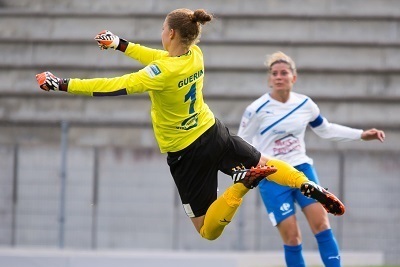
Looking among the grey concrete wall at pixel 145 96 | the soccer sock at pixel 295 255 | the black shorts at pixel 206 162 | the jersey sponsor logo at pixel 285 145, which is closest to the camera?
the black shorts at pixel 206 162

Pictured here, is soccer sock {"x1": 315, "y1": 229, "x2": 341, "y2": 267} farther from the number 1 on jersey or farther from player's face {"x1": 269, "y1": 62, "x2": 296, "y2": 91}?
the number 1 on jersey

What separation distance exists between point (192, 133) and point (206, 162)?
0.24 metres

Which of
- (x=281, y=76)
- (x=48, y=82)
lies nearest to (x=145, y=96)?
(x=281, y=76)

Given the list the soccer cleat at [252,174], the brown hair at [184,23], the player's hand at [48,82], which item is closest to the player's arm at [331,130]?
the soccer cleat at [252,174]

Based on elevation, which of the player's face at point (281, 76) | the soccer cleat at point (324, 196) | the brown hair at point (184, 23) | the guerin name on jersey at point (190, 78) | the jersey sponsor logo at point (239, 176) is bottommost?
the soccer cleat at point (324, 196)

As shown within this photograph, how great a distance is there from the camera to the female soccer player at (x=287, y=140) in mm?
8648

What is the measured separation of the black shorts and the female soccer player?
122 cm

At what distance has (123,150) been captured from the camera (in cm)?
1248

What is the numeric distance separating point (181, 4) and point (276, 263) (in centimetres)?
585

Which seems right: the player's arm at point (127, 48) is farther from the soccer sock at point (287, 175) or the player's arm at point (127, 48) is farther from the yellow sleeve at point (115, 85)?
the soccer sock at point (287, 175)

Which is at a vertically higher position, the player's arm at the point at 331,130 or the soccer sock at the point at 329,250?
the player's arm at the point at 331,130

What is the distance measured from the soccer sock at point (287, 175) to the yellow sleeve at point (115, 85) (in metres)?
1.19

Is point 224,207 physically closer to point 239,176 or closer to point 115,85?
point 239,176

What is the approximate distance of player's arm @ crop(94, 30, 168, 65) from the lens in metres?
7.46
